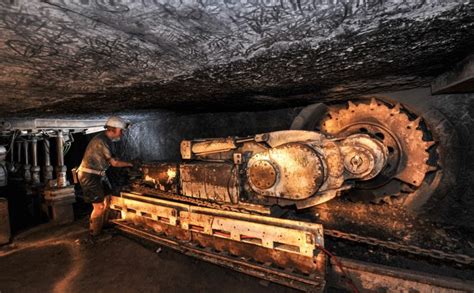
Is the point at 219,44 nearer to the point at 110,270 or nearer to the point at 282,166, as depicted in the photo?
the point at 282,166

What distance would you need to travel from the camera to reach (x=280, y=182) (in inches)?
119

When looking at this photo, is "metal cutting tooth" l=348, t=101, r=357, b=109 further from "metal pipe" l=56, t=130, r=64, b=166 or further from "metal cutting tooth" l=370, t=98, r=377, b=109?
"metal pipe" l=56, t=130, r=64, b=166

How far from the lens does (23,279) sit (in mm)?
3531

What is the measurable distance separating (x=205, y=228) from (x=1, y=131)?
519 cm

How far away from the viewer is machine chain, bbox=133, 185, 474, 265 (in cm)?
274

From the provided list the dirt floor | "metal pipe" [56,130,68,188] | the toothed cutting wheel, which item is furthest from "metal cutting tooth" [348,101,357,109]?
"metal pipe" [56,130,68,188]

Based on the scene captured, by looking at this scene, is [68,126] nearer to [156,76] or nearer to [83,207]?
[83,207]

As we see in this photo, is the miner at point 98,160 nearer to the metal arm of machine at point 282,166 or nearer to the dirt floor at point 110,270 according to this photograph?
the dirt floor at point 110,270

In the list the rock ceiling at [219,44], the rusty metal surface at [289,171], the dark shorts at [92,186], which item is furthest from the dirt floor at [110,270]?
the rock ceiling at [219,44]

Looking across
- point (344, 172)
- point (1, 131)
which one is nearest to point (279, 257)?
point (344, 172)

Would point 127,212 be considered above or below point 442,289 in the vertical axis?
above

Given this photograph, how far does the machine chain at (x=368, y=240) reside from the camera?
8.99 feet

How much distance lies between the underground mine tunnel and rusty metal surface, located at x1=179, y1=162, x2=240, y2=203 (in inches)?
0.9

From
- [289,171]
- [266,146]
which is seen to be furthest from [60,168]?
[289,171]
